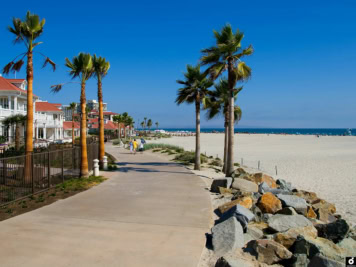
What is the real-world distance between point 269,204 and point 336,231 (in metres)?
2.59

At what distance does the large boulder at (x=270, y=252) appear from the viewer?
18.0 feet

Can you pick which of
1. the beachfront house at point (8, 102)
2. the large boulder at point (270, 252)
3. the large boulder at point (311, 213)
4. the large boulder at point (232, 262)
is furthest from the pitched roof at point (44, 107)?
the large boulder at point (232, 262)

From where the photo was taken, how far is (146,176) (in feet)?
52.2

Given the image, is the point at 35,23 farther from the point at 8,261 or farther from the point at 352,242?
the point at 352,242

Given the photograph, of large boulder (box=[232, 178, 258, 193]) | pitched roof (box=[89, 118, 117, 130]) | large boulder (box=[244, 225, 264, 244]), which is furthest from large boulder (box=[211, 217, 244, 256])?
pitched roof (box=[89, 118, 117, 130])

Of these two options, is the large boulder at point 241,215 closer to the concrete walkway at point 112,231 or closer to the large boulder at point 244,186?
the concrete walkway at point 112,231

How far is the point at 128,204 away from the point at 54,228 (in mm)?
2958

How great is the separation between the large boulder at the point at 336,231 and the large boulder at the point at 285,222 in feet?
1.61

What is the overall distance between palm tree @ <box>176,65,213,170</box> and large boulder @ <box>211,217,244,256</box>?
1299 cm

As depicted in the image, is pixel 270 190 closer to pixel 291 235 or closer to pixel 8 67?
pixel 291 235

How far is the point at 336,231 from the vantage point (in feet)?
22.1

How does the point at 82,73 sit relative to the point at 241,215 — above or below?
above

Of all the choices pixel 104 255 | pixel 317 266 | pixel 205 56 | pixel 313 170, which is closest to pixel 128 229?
pixel 104 255

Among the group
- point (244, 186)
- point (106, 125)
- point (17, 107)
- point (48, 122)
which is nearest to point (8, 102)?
point (17, 107)
